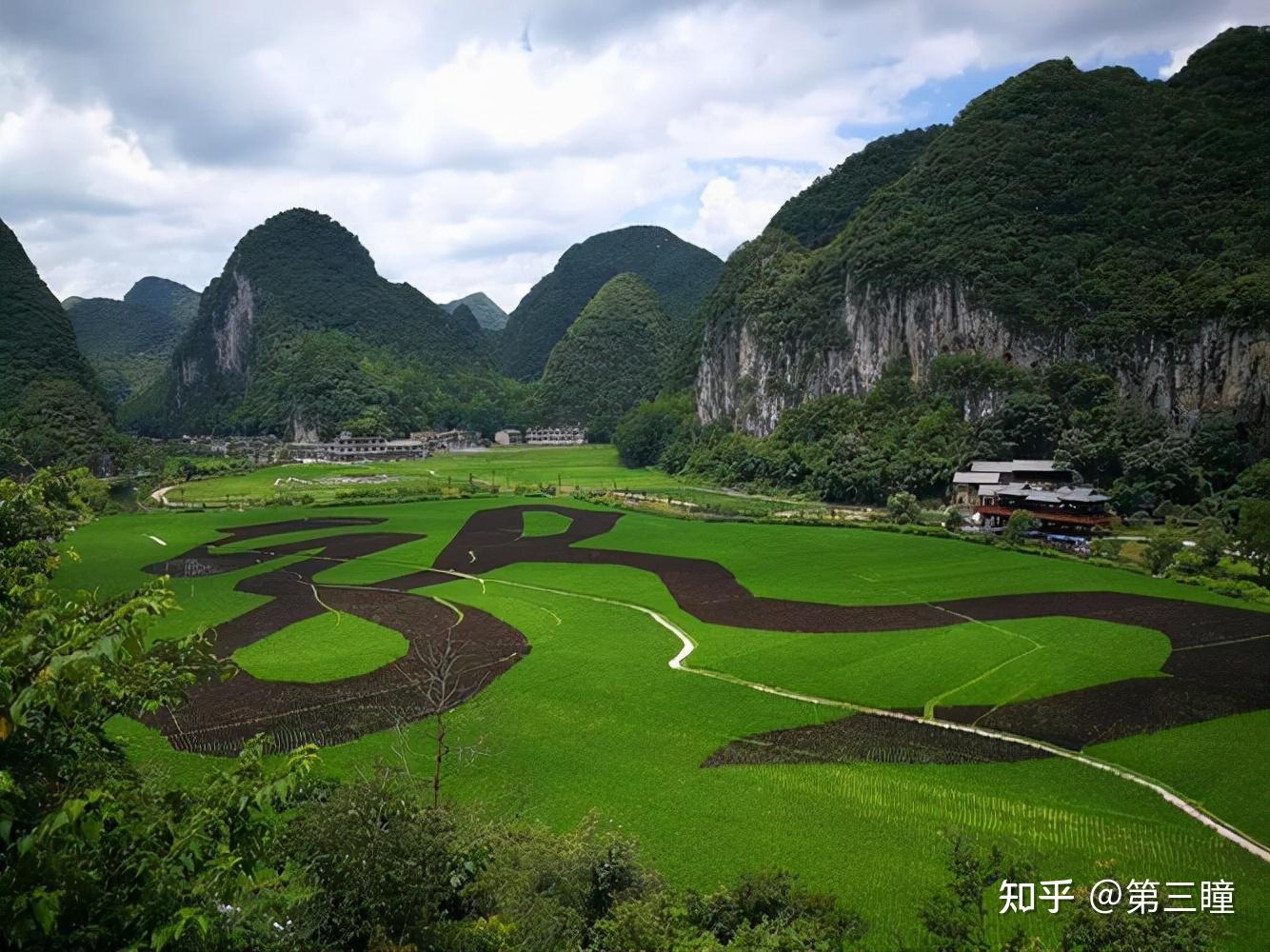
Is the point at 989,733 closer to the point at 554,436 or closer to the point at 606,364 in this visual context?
the point at 554,436

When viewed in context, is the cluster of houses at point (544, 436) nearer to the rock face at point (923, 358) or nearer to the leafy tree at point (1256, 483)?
the rock face at point (923, 358)

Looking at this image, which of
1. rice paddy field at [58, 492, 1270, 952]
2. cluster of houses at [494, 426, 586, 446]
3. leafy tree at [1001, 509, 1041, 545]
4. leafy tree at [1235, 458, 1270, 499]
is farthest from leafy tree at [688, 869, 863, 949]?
cluster of houses at [494, 426, 586, 446]

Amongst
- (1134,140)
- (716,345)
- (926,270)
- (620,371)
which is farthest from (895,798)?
(620,371)

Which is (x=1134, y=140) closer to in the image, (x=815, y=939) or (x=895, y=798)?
(x=895, y=798)

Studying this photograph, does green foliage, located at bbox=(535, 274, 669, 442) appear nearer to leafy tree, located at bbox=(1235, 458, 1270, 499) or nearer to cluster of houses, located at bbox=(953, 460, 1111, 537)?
cluster of houses, located at bbox=(953, 460, 1111, 537)

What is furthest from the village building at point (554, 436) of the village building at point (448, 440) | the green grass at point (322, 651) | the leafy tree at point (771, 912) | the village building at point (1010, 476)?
the leafy tree at point (771, 912)

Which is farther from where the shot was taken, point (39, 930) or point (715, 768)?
point (715, 768)

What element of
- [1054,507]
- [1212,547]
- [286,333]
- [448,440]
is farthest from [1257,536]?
[286,333]
